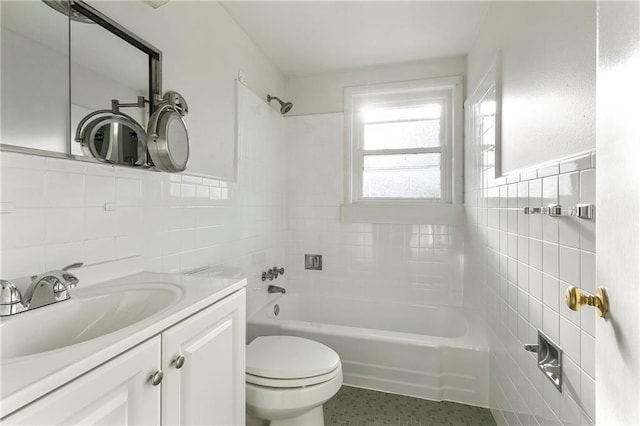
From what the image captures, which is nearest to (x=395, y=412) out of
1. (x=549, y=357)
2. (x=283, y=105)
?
(x=549, y=357)

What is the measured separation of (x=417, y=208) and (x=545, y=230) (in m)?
1.43

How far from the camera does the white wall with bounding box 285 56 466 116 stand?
99.1 inches

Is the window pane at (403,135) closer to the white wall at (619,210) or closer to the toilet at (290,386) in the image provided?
the toilet at (290,386)

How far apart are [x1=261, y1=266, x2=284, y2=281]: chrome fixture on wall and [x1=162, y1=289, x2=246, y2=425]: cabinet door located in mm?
1241

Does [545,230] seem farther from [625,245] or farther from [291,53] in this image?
[291,53]

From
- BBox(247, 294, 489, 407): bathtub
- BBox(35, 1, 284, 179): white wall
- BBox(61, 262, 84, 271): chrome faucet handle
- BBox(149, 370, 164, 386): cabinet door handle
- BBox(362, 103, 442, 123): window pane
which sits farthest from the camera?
BBox(362, 103, 442, 123): window pane

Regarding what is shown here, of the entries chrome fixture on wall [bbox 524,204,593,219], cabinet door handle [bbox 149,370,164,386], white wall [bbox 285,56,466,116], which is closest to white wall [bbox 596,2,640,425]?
chrome fixture on wall [bbox 524,204,593,219]

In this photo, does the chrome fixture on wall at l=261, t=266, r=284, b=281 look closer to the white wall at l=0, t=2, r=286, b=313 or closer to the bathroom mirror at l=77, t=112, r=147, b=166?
the white wall at l=0, t=2, r=286, b=313

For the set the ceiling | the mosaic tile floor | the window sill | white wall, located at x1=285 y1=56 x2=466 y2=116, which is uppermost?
the ceiling

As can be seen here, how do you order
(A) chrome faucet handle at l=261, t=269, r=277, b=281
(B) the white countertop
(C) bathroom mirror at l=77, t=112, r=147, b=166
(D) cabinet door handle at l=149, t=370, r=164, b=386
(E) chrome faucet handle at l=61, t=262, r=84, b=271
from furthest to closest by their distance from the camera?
(A) chrome faucet handle at l=261, t=269, r=277, b=281
(C) bathroom mirror at l=77, t=112, r=147, b=166
(E) chrome faucet handle at l=61, t=262, r=84, b=271
(D) cabinet door handle at l=149, t=370, r=164, b=386
(B) the white countertop

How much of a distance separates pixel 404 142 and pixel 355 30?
1008 millimetres

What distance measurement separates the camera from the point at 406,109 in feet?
8.80

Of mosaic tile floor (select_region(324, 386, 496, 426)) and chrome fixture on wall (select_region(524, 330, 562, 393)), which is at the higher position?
chrome fixture on wall (select_region(524, 330, 562, 393))

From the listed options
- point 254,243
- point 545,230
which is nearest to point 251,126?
point 254,243
